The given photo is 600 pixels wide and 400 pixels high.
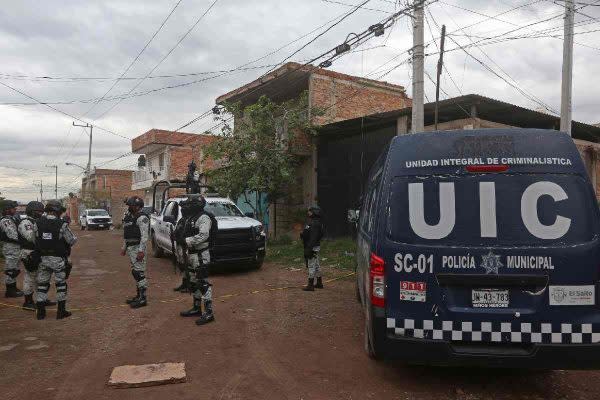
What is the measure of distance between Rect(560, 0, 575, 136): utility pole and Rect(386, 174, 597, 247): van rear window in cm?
752

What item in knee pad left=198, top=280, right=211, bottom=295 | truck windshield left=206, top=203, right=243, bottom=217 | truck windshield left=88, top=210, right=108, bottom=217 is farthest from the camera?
truck windshield left=88, top=210, right=108, bottom=217

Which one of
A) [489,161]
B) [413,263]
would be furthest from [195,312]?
[489,161]

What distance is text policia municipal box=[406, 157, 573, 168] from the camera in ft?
12.1

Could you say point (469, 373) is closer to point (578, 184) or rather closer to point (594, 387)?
point (594, 387)

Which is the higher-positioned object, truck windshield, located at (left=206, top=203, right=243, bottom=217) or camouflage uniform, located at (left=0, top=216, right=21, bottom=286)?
truck windshield, located at (left=206, top=203, right=243, bottom=217)

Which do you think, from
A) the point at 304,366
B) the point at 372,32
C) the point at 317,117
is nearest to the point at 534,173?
the point at 304,366

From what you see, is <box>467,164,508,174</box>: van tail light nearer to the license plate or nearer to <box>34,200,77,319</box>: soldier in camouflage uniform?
the license plate

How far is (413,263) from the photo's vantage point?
3.68m

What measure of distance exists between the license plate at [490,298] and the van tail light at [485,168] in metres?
0.97

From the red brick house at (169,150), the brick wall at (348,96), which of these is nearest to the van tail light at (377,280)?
the brick wall at (348,96)

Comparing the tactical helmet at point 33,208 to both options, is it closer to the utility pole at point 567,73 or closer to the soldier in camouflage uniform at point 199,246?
the soldier in camouflage uniform at point 199,246

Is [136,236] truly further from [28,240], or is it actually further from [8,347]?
[8,347]

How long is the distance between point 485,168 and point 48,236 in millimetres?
6145

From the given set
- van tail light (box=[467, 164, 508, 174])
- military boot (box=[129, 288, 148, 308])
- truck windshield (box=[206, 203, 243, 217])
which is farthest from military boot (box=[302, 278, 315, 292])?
van tail light (box=[467, 164, 508, 174])
